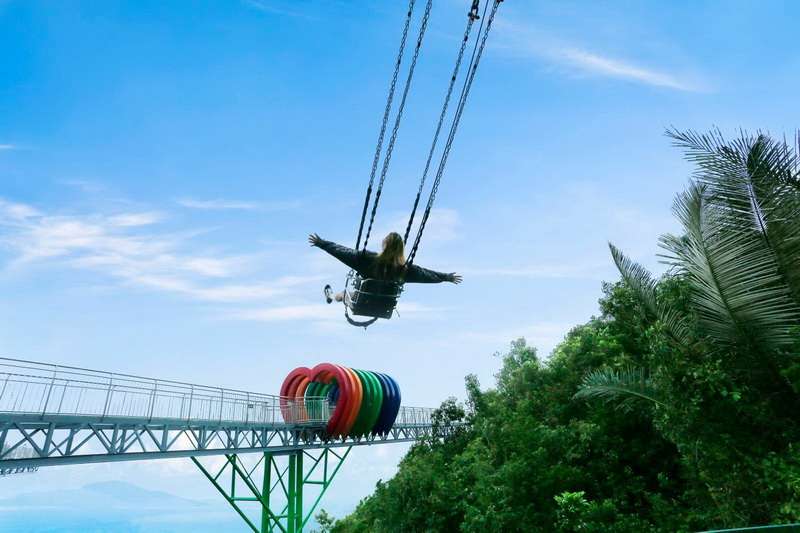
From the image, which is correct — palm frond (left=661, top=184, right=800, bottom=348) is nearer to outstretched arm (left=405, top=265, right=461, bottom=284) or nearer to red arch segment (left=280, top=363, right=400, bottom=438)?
outstretched arm (left=405, top=265, right=461, bottom=284)

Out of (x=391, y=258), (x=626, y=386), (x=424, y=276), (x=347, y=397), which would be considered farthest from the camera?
(x=347, y=397)

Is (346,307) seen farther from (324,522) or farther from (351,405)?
(324,522)

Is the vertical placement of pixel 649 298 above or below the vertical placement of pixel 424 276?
below

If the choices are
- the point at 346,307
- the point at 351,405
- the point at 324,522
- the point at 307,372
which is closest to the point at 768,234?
the point at 346,307

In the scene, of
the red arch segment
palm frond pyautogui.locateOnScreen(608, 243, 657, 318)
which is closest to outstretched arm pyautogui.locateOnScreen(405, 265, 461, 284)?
palm frond pyautogui.locateOnScreen(608, 243, 657, 318)

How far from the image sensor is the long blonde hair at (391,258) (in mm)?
11734

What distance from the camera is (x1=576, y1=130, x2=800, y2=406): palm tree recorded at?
9203 millimetres

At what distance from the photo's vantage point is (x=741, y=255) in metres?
9.57

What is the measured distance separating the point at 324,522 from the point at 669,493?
63.3ft

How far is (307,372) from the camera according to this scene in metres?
24.6

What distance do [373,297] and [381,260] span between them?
1175 mm

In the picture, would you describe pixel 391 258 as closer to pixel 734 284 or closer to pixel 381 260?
pixel 381 260

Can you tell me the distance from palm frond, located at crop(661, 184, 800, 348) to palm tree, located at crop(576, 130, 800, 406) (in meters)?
0.02

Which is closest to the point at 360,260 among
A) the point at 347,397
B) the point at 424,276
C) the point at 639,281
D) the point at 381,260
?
the point at 381,260
